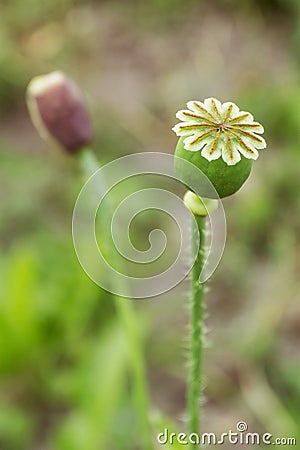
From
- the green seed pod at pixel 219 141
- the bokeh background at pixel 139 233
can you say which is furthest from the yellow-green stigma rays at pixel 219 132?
the bokeh background at pixel 139 233

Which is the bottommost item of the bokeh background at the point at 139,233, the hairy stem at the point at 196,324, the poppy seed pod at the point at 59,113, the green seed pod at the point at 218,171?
the hairy stem at the point at 196,324

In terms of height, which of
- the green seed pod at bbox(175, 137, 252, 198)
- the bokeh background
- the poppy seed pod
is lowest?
the green seed pod at bbox(175, 137, 252, 198)

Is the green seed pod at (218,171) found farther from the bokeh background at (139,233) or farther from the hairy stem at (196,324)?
the bokeh background at (139,233)

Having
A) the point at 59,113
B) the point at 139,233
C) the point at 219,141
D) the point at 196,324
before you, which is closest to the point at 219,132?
the point at 219,141

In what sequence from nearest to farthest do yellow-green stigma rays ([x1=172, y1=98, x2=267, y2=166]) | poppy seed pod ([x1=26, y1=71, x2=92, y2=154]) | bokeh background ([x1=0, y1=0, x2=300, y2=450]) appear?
yellow-green stigma rays ([x1=172, y1=98, x2=267, y2=166]) → poppy seed pod ([x1=26, y1=71, x2=92, y2=154]) → bokeh background ([x1=0, y1=0, x2=300, y2=450])

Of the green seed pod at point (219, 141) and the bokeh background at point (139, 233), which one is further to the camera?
the bokeh background at point (139, 233)

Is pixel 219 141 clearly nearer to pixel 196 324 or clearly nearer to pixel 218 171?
pixel 218 171

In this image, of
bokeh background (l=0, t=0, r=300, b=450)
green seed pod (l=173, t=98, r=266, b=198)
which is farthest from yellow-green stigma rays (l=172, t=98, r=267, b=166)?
bokeh background (l=0, t=0, r=300, b=450)

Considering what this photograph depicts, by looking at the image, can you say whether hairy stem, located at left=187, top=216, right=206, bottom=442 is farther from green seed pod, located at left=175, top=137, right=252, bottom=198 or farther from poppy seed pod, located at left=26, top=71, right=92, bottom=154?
poppy seed pod, located at left=26, top=71, right=92, bottom=154
